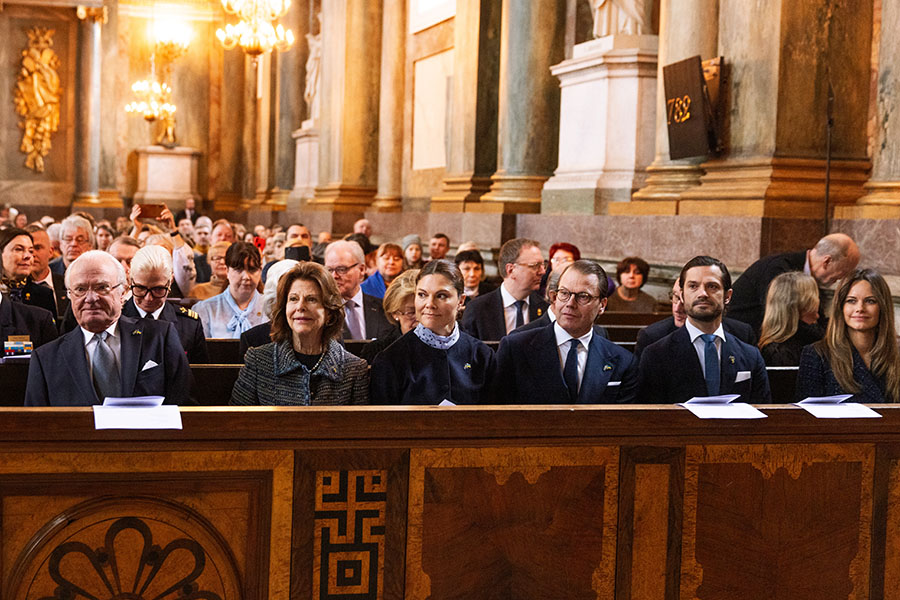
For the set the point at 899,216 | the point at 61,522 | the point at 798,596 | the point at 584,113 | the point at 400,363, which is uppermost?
the point at 584,113

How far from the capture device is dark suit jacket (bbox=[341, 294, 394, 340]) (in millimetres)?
7109

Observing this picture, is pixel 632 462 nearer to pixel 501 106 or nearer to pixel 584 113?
pixel 584 113

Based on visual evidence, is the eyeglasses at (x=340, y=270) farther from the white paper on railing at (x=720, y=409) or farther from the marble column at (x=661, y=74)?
the marble column at (x=661, y=74)

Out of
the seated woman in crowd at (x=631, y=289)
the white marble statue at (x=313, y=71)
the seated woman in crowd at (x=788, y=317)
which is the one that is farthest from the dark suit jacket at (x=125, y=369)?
the white marble statue at (x=313, y=71)

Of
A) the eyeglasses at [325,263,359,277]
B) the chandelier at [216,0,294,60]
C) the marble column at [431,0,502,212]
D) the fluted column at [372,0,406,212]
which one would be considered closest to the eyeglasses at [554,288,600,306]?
the eyeglasses at [325,263,359,277]

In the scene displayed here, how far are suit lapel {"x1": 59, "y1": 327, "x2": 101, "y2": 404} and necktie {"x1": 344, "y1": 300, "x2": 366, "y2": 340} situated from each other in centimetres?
283

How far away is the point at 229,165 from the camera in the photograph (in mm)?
28891

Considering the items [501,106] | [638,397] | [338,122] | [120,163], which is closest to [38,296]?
[638,397]

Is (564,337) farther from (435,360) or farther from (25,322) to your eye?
(25,322)

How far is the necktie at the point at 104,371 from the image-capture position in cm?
445

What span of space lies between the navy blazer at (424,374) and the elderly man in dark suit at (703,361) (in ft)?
2.54

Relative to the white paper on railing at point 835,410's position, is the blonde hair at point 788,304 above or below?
above

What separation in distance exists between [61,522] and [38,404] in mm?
1237

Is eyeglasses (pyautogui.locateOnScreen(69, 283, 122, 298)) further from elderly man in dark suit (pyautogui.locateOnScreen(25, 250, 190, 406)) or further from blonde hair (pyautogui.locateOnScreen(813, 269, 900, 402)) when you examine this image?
blonde hair (pyautogui.locateOnScreen(813, 269, 900, 402))
